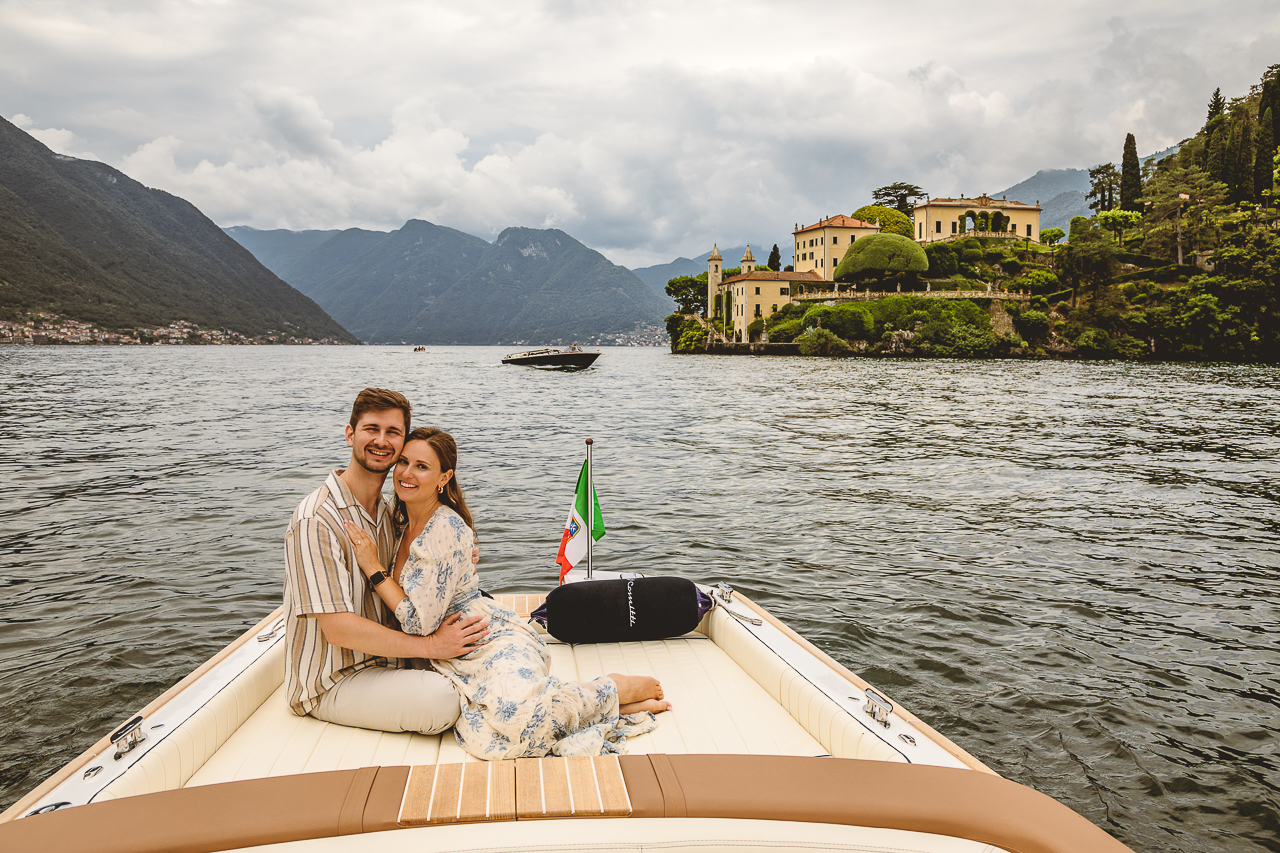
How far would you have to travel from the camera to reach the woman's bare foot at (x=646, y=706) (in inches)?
143

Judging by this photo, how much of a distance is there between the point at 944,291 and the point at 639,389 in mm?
45631

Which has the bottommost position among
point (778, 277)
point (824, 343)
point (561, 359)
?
point (561, 359)

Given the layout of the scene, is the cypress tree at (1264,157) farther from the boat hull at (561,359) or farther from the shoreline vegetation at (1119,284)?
the boat hull at (561,359)

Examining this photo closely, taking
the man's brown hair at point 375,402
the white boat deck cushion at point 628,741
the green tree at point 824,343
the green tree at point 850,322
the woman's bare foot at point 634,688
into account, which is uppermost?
the green tree at point 850,322

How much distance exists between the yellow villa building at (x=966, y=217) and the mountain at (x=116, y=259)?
375 ft

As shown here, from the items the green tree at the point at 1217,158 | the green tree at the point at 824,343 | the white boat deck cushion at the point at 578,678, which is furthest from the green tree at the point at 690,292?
the white boat deck cushion at the point at 578,678

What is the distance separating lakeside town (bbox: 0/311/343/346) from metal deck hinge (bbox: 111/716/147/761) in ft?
389

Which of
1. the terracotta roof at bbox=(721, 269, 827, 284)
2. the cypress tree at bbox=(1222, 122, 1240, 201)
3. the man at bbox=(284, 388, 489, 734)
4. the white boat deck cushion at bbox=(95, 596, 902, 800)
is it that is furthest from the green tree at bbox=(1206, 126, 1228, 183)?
the man at bbox=(284, 388, 489, 734)

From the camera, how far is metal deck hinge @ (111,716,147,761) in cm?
285

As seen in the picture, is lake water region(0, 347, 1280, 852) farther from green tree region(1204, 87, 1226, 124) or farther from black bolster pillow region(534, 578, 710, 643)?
green tree region(1204, 87, 1226, 124)

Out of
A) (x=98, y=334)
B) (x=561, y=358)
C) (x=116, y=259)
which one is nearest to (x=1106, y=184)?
(x=561, y=358)

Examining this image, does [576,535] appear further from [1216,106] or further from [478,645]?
[1216,106]

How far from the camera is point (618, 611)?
4645 millimetres

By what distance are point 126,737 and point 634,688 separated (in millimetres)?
2146
